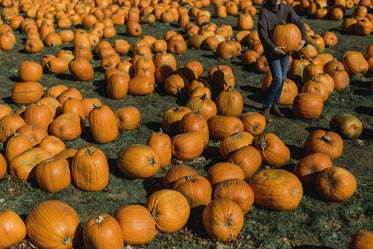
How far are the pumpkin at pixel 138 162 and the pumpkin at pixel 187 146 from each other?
54 cm

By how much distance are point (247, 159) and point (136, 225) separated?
224 centimetres

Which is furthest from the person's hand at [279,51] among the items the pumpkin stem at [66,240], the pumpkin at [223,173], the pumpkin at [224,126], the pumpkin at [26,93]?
the pumpkin at [26,93]

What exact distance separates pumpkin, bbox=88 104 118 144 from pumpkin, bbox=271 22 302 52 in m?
3.79

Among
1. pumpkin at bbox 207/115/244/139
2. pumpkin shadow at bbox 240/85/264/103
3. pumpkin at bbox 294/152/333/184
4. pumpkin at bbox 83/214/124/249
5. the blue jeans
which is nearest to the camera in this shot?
pumpkin at bbox 83/214/124/249

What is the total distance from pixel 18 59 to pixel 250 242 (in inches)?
405

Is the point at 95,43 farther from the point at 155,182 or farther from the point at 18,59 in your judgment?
the point at 155,182

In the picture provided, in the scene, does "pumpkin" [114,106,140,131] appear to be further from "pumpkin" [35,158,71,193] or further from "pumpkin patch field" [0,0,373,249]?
"pumpkin" [35,158,71,193]

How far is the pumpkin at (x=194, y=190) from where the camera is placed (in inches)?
197

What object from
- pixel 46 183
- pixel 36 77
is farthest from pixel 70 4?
pixel 46 183

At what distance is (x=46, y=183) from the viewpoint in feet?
17.9

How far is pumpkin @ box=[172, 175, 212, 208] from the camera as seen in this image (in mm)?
5016

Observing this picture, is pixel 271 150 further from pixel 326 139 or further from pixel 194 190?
pixel 194 190

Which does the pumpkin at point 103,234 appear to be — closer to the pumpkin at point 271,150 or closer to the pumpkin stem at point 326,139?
the pumpkin at point 271,150

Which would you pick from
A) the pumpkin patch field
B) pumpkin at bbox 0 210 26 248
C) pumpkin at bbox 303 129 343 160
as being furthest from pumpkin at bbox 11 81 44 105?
pumpkin at bbox 303 129 343 160
